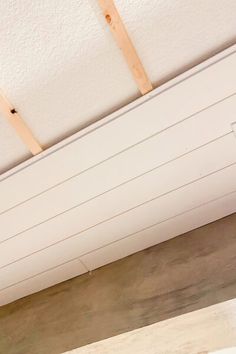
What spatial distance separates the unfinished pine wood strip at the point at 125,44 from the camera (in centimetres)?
102

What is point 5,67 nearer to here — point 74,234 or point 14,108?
point 14,108

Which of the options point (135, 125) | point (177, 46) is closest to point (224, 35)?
point (177, 46)

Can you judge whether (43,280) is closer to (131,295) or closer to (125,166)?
(131,295)

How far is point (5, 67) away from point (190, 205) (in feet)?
3.23

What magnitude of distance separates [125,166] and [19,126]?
453 millimetres

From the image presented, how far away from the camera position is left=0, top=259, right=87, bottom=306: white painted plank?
1.77m

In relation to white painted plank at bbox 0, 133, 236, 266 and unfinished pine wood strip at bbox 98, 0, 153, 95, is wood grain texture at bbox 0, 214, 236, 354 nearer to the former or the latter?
white painted plank at bbox 0, 133, 236, 266

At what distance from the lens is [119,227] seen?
5.28ft

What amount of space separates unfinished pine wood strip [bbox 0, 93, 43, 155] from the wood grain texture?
2.57 ft

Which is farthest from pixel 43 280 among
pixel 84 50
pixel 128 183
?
pixel 84 50

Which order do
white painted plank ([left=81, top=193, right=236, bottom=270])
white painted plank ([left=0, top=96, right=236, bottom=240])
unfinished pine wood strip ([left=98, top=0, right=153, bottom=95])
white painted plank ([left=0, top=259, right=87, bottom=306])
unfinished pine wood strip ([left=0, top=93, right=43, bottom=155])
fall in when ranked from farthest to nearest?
white painted plank ([left=0, top=259, right=87, bottom=306]) < white painted plank ([left=81, top=193, right=236, bottom=270]) < white painted plank ([left=0, top=96, right=236, bottom=240]) < unfinished pine wood strip ([left=0, top=93, right=43, bottom=155]) < unfinished pine wood strip ([left=98, top=0, right=153, bottom=95])

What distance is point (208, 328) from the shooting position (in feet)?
4.89

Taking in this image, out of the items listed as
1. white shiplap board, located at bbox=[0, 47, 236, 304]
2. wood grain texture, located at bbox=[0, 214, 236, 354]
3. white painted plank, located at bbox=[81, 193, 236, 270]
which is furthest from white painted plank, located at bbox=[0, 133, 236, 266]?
wood grain texture, located at bbox=[0, 214, 236, 354]

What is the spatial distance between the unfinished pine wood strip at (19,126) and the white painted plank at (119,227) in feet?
1.66
